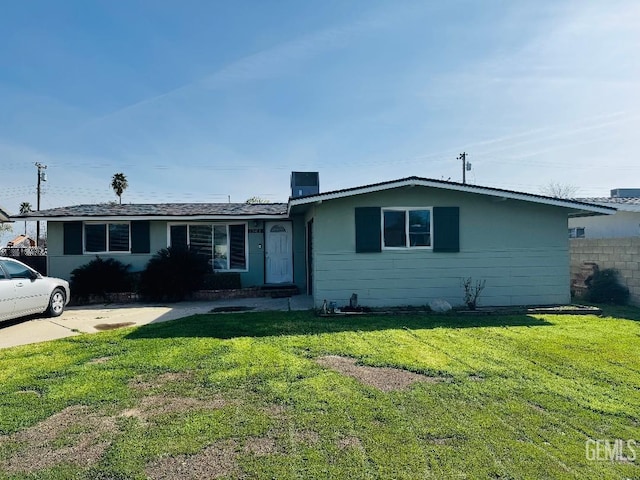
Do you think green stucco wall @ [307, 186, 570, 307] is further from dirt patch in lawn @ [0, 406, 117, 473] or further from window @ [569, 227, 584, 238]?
window @ [569, 227, 584, 238]

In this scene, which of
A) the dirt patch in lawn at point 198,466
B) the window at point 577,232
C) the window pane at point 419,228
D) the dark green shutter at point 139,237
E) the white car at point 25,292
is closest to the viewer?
the dirt patch in lawn at point 198,466

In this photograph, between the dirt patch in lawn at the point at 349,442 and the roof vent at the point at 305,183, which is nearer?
the dirt patch in lawn at the point at 349,442

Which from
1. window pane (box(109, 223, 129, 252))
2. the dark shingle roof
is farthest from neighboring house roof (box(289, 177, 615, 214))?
window pane (box(109, 223, 129, 252))

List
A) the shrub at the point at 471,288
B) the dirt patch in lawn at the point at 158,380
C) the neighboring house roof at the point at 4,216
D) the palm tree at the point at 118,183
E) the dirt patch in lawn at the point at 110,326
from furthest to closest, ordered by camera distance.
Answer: the palm tree at the point at 118,183 < the neighboring house roof at the point at 4,216 < the shrub at the point at 471,288 < the dirt patch in lawn at the point at 110,326 < the dirt patch in lawn at the point at 158,380

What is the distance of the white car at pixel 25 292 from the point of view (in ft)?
26.0

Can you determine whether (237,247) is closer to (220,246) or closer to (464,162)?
(220,246)

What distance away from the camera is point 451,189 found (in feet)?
32.7

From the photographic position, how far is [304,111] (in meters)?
14.1

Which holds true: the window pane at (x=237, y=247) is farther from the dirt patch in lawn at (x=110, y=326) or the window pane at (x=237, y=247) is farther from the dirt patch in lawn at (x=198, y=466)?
the dirt patch in lawn at (x=198, y=466)

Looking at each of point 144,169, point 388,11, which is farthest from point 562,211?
point 144,169

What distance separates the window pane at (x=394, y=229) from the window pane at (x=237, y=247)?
5.59 m

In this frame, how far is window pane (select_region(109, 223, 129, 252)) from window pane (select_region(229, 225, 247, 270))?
3382 millimetres

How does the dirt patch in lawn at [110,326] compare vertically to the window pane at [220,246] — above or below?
below

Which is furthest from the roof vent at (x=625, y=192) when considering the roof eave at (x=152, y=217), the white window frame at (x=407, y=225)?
the roof eave at (x=152, y=217)
